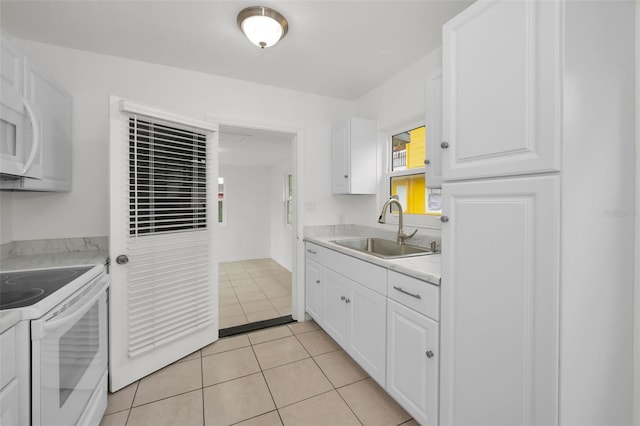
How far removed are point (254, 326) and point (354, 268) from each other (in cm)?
142

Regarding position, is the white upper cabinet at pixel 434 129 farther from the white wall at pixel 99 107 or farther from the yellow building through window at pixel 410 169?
the white wall at pixel 99 107

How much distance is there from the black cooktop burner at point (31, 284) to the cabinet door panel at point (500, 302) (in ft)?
5.82

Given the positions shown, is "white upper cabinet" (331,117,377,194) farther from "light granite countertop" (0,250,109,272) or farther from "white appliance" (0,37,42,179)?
"white appliance" (0,37,42,179)

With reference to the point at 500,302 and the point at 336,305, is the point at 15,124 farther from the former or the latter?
the point at 500,302

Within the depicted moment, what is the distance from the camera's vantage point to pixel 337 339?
88.4 inches

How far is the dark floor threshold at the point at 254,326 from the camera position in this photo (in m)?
2.64

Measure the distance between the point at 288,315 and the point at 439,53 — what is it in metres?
2.91

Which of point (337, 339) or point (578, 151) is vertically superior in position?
point (578, 151)

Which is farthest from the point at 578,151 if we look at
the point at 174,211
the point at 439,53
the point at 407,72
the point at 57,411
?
the point at 174,211

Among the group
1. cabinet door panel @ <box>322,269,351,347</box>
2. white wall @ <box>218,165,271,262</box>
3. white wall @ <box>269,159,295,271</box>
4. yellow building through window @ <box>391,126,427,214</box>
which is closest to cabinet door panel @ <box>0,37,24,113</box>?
cabinet door panel @ <box>322,269,351,347</box>

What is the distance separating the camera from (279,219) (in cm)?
624

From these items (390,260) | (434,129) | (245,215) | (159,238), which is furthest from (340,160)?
(245,215)

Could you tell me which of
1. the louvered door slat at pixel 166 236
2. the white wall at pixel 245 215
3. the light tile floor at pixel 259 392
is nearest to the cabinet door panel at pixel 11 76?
the louvered door slat at pixel 166 236

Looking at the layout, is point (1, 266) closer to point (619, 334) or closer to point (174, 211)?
point (174, 211)
